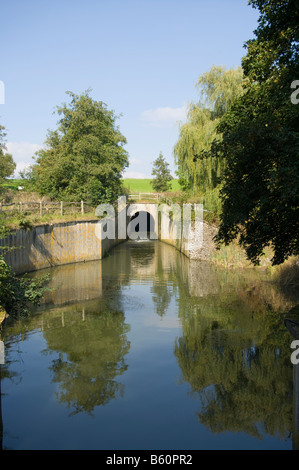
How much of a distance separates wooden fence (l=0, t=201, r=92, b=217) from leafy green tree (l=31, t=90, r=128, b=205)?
1940 mm

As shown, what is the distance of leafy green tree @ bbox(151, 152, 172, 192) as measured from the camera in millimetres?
65938

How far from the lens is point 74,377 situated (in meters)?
9.41

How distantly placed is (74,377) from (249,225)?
6077 mm

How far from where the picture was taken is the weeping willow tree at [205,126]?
27.1 meters

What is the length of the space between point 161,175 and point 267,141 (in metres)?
58.3

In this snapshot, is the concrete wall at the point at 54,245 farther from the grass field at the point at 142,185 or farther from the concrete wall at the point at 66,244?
the grass field at the point at 142,185

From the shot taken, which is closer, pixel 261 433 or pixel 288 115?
pixel 261 433

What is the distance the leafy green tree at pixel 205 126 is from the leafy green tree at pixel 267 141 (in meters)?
14.7

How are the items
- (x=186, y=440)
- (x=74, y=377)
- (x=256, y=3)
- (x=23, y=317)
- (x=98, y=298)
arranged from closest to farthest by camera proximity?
1. (x=186, y=440)
2. (x=74, y=377)
3. (x=256, y=3)
4. (x=23, y=317)
5. (x=98, y=298)

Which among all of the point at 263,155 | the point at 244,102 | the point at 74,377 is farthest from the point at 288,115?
the point at 74,377

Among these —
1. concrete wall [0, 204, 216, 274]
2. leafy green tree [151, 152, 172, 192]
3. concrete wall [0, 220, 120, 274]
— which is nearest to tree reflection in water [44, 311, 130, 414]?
concrete wall [0, 220, 120, 274]

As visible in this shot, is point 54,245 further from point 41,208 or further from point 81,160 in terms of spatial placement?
point 81,160

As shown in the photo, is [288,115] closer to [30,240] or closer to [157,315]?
[157,315]

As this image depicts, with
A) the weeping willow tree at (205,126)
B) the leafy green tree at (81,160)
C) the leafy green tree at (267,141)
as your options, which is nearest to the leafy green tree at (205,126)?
the weeping willow tree at (205,126)
